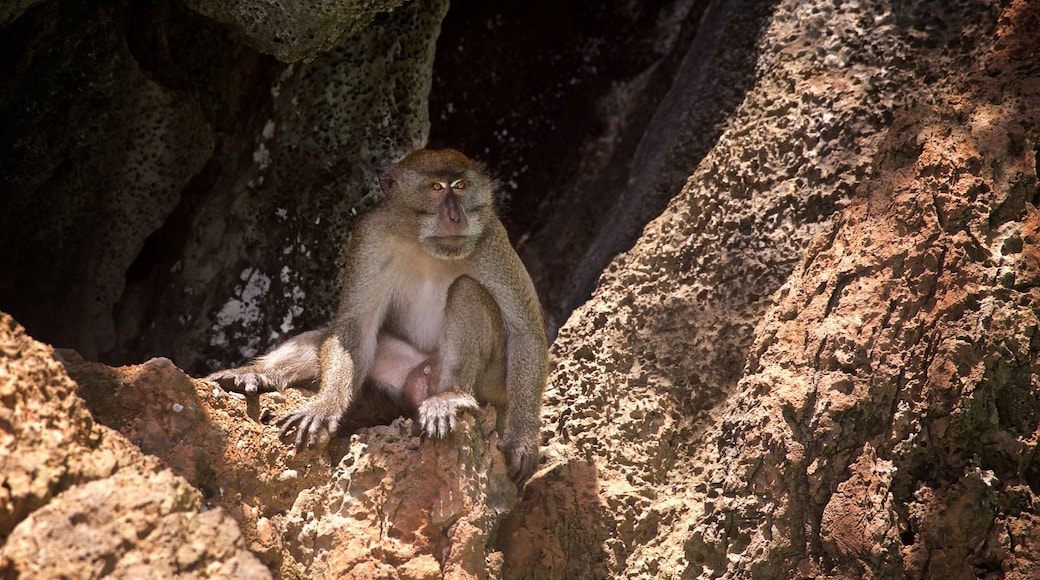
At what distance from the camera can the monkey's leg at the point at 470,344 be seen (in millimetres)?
4441

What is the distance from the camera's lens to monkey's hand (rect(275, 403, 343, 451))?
160 inches

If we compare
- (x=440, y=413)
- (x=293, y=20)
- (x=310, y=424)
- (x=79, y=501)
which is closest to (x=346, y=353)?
(x=310, y=424)

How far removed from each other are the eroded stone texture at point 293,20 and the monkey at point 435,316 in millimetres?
600

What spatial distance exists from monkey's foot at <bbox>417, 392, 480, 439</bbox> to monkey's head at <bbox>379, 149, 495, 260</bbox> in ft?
2.14

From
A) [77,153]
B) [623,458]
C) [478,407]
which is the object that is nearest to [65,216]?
[77,153]

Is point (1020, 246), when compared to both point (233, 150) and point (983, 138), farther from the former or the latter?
point (233, 150)

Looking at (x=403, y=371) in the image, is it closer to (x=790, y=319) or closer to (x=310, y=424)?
(x=310, y=424)

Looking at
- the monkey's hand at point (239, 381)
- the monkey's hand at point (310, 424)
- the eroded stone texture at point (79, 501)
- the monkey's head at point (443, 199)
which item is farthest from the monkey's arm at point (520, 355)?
the eroded stone texture at point (79, 501)

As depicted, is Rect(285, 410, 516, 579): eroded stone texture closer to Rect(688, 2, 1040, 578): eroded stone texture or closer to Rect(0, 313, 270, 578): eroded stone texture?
Rect(0, 313, 270, 578): eroded stone texture

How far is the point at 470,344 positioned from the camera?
4.47 m

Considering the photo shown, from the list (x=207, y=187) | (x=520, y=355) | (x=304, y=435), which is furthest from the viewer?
(x=207, y=187)

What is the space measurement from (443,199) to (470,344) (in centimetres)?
60

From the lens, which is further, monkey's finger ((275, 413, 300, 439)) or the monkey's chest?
the monkey's chest

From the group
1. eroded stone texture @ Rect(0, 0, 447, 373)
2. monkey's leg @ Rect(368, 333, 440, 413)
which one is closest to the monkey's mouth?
monkey's leg @ Rect(368, 333, 440, 413)
